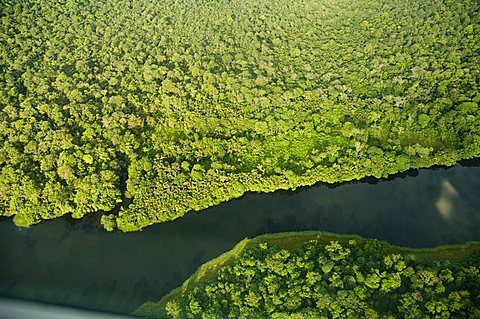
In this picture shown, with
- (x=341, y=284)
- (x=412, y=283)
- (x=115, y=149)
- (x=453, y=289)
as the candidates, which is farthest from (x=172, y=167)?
(x=453, y=289)

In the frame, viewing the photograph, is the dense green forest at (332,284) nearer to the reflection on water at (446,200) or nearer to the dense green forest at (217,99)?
the reflection on water at (446,200)

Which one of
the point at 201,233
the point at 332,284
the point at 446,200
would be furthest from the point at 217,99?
the point at 446,200

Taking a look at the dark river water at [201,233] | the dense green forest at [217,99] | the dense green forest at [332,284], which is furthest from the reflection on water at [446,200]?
the dense green forest at [332,284]

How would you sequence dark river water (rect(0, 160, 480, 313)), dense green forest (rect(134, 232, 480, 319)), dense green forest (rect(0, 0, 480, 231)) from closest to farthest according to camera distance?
1. dense green forest (rect(134, 232, 480, 319))
2. dark river water (rect(0, 160, 480, 313))
3. dense green forest (rect(0, 0, 480, 231))

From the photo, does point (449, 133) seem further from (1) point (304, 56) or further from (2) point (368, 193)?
(1) point (304, 56)

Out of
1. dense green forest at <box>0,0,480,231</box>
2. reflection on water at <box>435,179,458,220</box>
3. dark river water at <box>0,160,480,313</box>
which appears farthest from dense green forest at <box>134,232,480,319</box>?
dense green forest at <box>0,0,480,231</box>

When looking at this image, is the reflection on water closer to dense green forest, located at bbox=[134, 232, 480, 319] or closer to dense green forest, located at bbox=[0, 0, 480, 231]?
dense green forest, located at bbox=[0, 0, 480, 231]
